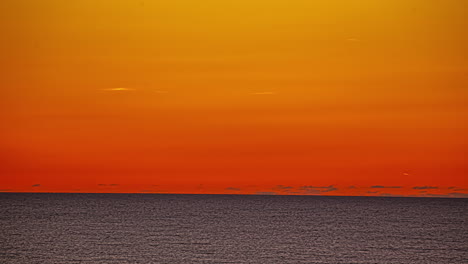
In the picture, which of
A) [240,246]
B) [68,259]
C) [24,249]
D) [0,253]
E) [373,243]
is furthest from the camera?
[373,243]

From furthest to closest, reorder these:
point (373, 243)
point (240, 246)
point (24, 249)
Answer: point (373, 243) < point (240, 246) < point (24, 249)

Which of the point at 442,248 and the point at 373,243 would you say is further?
the point at 373,243

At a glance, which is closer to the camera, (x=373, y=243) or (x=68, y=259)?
(x=68, y=259)

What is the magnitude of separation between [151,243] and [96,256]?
8.44 m

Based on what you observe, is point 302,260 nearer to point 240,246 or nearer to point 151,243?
point 240,246

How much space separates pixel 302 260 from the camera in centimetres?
3162

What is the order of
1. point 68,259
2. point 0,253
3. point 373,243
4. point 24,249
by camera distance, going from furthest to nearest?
point 373,243 < point 24,249 < point 0,253 < point 68,259

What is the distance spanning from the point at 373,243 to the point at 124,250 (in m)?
18.5

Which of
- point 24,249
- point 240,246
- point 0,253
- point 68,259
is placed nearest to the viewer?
point 68,259

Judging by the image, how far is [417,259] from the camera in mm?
32812

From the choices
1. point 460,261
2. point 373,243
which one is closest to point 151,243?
point 373,243

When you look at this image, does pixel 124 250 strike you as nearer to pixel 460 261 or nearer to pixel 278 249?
pixel 278 249

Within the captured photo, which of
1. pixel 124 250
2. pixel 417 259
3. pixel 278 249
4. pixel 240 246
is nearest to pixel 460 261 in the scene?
pixel 417 259

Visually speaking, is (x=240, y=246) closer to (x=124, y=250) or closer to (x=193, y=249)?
(x=193, y=249)
